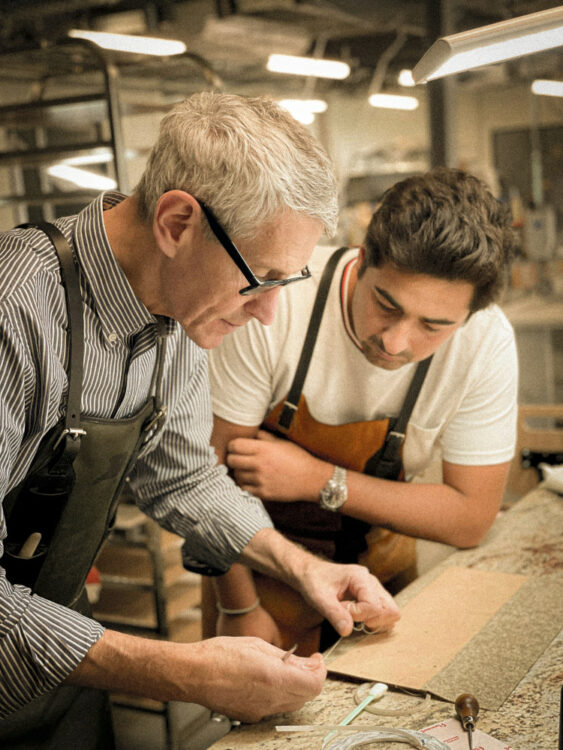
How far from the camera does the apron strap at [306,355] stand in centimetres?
193

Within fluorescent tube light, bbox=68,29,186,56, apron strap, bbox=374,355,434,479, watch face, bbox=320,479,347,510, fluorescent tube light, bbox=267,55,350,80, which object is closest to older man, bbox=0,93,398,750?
watch face, bbox=320,479,347,510

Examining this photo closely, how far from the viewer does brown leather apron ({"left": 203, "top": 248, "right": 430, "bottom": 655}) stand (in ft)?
6.24

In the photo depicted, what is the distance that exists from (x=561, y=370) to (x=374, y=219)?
493 centimetres

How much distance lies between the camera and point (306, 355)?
1.94m

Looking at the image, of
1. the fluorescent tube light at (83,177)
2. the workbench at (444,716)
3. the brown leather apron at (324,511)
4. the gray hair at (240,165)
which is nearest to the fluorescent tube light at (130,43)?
the fluorescent tube light at (83,177)

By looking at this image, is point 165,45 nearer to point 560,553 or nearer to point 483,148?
point 560,553

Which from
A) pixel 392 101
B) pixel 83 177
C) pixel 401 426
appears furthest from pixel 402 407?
pixel 392 101

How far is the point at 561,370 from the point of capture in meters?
6.29

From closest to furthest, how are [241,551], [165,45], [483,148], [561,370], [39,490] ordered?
[39,490], [241,551], [165,45], [561,370], [483,148]

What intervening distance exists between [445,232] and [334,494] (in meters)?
0.68

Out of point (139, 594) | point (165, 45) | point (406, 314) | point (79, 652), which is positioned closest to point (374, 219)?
point (406, 314)

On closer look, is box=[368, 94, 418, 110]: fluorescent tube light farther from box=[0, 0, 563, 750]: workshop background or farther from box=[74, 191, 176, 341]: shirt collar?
box=[74, 191, 176, 341]: shirt collar

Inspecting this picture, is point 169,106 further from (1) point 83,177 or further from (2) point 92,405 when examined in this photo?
(2) point 92,405

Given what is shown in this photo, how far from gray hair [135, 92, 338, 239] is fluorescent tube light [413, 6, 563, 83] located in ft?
0.82
